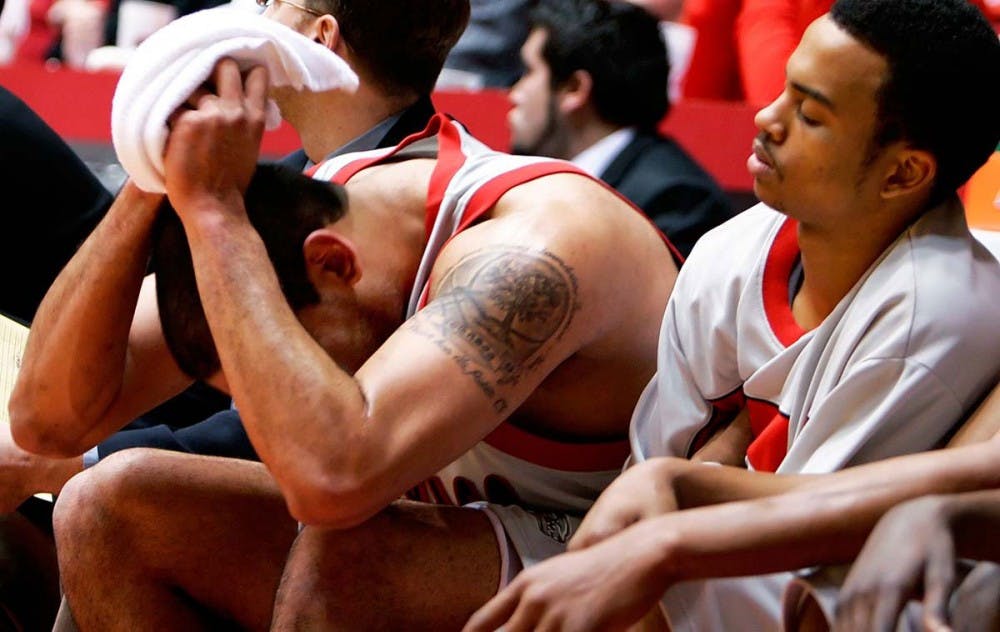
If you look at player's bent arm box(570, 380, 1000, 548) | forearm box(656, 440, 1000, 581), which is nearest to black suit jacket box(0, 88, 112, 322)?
player's bent arm box(570, 380, 1000, 548)

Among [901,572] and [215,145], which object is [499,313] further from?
[901,572]

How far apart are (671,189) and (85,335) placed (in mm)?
1571

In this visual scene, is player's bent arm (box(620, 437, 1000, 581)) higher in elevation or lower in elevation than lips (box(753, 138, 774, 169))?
lower

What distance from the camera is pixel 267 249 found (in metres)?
1.98

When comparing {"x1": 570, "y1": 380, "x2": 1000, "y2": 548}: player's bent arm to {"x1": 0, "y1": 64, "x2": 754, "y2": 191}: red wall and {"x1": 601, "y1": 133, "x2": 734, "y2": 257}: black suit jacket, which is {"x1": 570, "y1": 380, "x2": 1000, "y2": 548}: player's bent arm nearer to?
{"x1": 601, "y1": 133, "x2": 734, "y2": 257}: black suit jacket

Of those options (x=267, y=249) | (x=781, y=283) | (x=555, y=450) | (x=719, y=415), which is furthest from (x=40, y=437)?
(x=781, y=283)

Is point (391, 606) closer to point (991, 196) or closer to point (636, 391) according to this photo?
point (636, 391)

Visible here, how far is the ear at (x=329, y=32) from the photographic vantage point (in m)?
2.62

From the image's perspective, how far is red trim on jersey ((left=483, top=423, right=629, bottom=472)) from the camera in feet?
6.86

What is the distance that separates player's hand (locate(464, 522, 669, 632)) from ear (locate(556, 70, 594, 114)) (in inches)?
88.2

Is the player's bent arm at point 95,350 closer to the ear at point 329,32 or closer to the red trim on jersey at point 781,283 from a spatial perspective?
the ear at point 329,32

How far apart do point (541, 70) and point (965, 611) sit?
246cm

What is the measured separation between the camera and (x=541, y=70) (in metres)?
3.71

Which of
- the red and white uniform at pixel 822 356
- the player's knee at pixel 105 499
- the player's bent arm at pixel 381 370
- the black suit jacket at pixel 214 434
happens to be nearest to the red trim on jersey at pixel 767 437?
the red and white uniform at pixel 822 356
